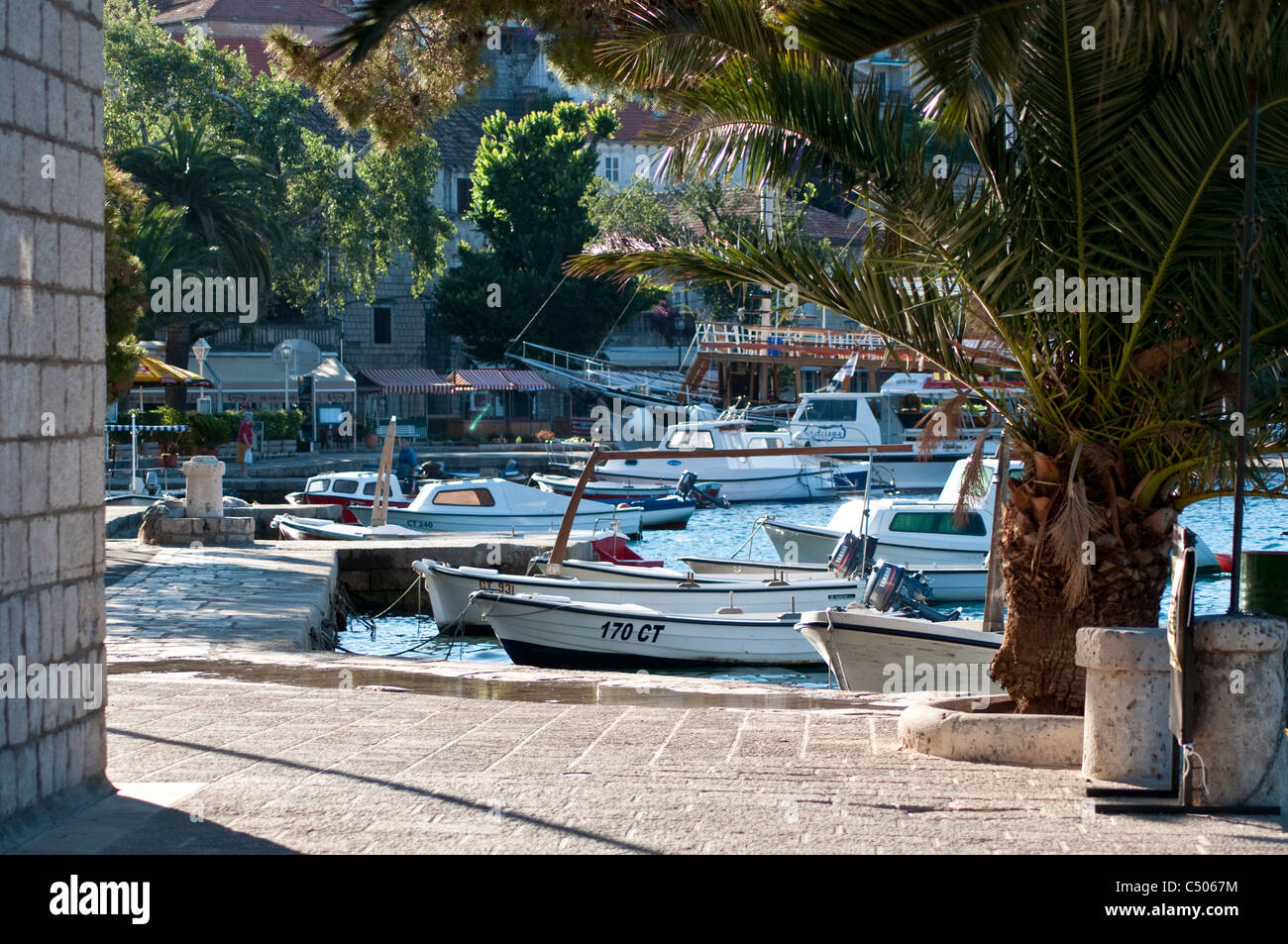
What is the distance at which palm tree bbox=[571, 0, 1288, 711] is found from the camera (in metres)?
6.97

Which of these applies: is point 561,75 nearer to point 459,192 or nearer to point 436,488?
point 436,488

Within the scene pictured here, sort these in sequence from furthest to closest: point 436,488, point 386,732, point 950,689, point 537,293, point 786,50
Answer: point 537,293 < point 436,488 < point 950,689 < point 786,50 < point 386,732

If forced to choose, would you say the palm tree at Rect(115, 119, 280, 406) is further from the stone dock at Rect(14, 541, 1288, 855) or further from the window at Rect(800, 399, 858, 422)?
the stone dock at Rect(14, 541, 1288, 855)

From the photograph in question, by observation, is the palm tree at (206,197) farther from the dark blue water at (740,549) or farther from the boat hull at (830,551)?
the boat hull at (830,551)

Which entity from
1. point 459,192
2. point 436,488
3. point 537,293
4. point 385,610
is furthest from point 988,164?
point 459,192

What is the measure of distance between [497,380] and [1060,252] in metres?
48.9

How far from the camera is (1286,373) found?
25.5 ft

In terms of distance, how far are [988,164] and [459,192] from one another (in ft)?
192

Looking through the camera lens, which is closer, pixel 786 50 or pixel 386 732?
pixel 386 732

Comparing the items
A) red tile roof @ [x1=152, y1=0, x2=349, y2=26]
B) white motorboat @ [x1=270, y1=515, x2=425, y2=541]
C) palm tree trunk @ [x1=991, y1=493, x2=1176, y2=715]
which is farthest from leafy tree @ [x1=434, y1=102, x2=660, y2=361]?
palm tree trunk @ [x1=991, y1=493, x2=1176, y2=715]

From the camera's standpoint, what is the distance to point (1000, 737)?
7.00 meters

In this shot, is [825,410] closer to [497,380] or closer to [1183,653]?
[497,380]

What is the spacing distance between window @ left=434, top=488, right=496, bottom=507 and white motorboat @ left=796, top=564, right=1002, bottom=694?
16106 mm
